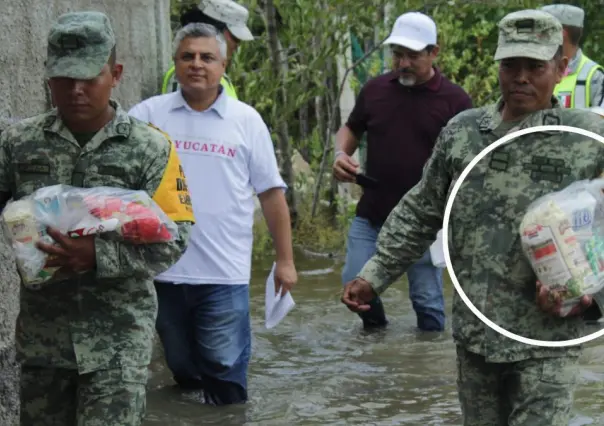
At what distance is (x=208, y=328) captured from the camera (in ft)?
23.0

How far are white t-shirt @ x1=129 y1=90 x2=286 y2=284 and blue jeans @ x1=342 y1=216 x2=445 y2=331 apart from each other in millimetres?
2040

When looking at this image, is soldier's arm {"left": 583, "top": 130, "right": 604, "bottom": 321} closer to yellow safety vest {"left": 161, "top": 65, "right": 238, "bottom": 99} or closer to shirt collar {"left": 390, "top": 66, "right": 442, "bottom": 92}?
yellow safety vest {"left": 161, "top": 65, "right": 238, "bottom": 99}

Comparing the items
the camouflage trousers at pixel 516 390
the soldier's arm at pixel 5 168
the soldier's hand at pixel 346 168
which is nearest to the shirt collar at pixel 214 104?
the soldier's hand at pixel 346 168

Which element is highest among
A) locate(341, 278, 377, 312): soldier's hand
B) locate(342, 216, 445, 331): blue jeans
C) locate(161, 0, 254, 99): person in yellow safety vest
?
locate(161, 0, 254, 99): person in yellow safety vest

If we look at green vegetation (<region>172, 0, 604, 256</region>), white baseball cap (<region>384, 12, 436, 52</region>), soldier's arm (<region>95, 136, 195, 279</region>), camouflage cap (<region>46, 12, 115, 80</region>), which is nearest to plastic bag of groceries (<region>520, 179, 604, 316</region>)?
soldier's arm (<region>95, 136, 195, 279</region>)

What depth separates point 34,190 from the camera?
4.97 m

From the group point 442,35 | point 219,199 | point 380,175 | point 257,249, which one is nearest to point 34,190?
point 219,199

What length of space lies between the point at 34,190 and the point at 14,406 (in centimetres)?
156

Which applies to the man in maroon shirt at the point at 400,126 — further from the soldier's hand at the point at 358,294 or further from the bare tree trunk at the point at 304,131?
the bare tree trunk at the point at 304,131

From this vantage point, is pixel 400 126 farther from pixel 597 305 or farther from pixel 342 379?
pixel 597 305

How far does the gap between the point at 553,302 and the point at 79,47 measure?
1929 millimetres

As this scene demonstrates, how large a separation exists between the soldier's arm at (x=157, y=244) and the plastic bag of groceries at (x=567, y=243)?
4.09 ft

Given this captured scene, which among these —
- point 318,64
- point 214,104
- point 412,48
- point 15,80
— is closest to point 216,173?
point 214,104

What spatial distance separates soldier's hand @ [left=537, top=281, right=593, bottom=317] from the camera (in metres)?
4.66
